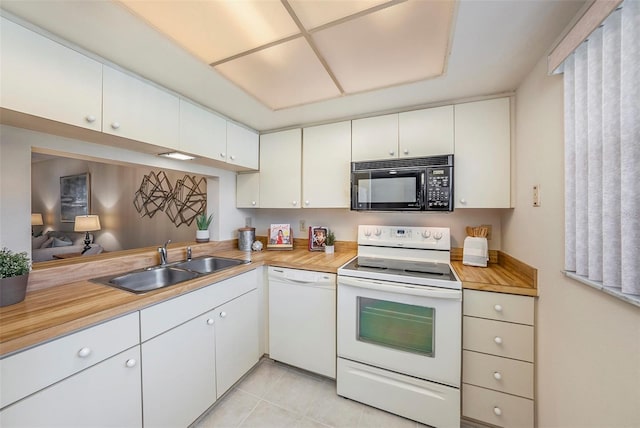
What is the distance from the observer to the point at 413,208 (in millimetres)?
1744

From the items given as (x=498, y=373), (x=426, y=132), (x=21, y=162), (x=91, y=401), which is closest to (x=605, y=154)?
(x=426, y=132)

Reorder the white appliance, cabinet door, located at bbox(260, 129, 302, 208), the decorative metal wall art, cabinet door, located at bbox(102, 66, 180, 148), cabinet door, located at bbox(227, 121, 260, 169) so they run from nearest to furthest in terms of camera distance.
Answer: cabinet door, located at bbox(102, 66, 180, 148), the white appliance, cabinet door, located at bbox(227, 121, 260, 169), cabinet door, located at bbox(260, 129, 302, 208), the decorative metal wall art

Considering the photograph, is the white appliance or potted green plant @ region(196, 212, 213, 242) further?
potted green plant @ region(196, 212, 213, 242)

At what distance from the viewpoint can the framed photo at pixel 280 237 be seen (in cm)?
246

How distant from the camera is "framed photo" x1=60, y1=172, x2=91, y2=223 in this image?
392 centimetres

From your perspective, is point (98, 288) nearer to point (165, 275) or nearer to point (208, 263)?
point (165, 275)

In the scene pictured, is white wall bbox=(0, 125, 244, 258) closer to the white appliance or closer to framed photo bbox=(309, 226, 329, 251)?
framed photo bbox=(309, 226, 329, 251)

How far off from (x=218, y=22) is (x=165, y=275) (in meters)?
1.69

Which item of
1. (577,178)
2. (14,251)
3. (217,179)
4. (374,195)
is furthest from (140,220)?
Answer: (577,178)

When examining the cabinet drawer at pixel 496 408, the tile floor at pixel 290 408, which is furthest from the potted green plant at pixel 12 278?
the cabinet drawer at pixel 496 408

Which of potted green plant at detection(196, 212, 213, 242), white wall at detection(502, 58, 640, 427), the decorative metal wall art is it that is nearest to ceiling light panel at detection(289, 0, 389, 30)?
white wall at detection(502, 58, 640, 427)

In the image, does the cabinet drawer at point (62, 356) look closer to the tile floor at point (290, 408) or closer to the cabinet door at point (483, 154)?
the tile floor at point (290, 408)

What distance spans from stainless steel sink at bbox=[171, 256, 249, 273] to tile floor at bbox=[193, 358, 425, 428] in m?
0.91

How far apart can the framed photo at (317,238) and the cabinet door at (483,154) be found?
1231 millimetres
